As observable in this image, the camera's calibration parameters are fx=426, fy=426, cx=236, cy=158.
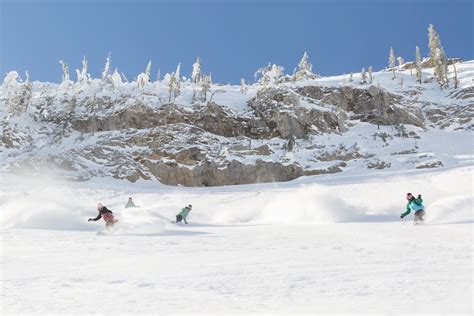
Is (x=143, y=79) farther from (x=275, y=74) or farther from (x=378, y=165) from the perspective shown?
(x=378, y=165)

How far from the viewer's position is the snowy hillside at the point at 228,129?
163 ft

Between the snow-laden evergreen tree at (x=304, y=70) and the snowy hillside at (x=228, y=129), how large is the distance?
3.72m

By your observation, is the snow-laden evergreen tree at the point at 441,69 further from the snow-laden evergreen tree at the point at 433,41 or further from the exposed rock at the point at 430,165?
the exposed rock at the point at 430,165

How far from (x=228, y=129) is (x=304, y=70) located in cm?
2893

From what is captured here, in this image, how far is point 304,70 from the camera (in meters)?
81.3

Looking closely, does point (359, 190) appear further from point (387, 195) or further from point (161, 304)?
point (161, 304)

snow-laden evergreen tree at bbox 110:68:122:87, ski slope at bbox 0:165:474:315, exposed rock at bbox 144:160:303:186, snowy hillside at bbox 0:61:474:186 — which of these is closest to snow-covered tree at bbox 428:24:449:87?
snowy hillside at bbox 0:61:474:186

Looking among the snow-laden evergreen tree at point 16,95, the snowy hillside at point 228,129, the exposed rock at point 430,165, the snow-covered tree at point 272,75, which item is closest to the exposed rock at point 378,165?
the snowy hillside at point 228,129

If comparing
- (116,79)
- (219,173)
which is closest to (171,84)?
(116,79)

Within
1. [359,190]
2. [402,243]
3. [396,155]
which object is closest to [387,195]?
[359,190]

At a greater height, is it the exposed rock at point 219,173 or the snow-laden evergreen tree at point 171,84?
the snow-laden evergreen tree at point 171,84

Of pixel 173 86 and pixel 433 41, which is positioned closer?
pixel 173 86

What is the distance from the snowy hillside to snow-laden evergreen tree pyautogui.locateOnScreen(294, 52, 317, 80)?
3.72 meters

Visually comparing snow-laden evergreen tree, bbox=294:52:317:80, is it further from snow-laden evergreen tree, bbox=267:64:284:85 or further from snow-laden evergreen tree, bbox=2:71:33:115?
snow-laden evergreen tree, bbox=2:71:33:115
